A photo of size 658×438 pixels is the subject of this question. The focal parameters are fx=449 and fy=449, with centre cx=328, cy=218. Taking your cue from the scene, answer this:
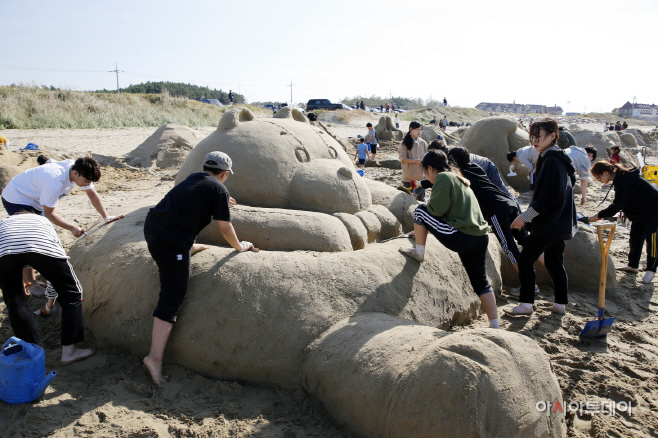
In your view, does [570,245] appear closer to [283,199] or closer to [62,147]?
[283,199]

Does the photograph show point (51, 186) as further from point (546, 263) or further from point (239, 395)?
point (546, 263)

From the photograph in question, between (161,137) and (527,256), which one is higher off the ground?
(161,137)

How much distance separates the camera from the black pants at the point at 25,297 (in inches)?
114

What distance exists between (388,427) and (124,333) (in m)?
2.02

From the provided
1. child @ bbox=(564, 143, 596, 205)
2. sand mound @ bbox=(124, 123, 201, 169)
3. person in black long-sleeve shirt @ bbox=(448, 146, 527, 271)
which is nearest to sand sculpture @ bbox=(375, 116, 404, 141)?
sand mound @ bbox=(124, 123, 201, 169)

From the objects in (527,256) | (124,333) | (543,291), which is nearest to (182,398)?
(124,333)

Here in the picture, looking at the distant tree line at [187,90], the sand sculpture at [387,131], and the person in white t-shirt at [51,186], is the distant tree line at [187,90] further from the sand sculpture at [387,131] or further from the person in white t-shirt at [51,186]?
the person in white t-shirt at [51,186]

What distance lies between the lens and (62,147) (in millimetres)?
11078

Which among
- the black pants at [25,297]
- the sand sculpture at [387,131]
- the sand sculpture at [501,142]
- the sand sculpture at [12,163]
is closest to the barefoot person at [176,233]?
the black pants at [25,297]

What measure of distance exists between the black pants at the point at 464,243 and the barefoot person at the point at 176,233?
1477 millimetres

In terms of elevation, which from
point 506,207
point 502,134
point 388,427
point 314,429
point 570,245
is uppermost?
point 502,134

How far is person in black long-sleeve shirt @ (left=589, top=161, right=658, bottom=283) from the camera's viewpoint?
196 inches

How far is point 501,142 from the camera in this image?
9734mm

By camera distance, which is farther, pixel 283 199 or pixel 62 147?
pixel 62 147
